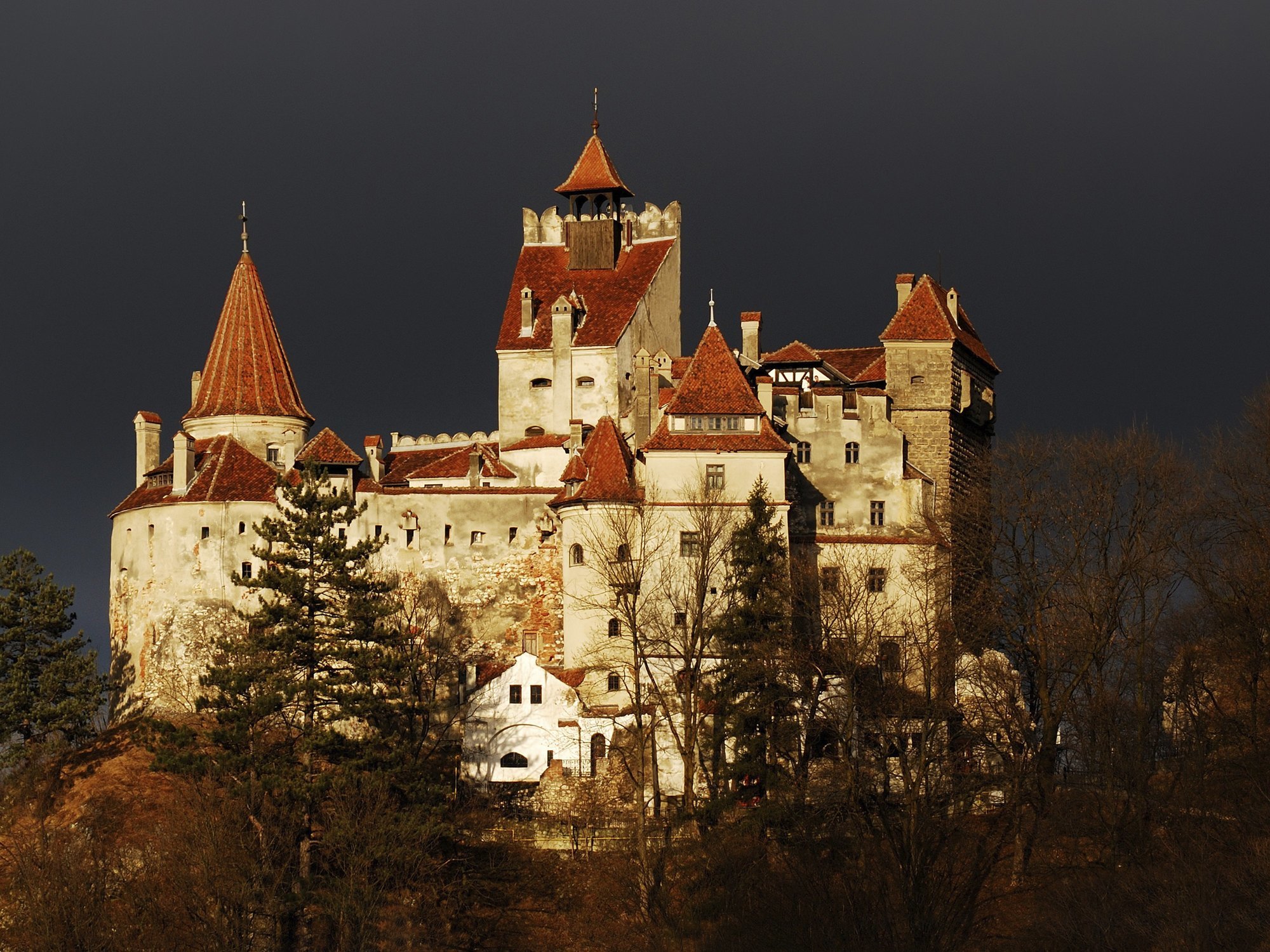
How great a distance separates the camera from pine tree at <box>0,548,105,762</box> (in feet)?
268

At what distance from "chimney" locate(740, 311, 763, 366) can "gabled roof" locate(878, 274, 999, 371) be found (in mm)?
4912

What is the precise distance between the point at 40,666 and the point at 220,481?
8737 millimetres

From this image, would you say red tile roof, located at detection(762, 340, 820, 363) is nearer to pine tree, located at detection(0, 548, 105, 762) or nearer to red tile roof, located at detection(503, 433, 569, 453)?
red tile roof, located at detection(503, 433, 569, 453)

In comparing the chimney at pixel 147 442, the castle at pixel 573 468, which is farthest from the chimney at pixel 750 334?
the chimney at pixel 147 442

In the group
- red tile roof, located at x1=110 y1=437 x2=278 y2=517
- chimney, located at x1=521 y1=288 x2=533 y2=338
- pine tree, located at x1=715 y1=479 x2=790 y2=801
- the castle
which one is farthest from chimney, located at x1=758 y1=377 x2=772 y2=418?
red tile roof, located at x1=110 y1=437 x2=278 y2=517

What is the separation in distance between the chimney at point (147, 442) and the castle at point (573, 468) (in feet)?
0.28

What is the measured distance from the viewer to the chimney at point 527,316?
9256cm

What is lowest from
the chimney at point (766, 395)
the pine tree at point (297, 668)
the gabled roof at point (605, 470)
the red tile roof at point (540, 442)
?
the pine tree at point (297, 668)

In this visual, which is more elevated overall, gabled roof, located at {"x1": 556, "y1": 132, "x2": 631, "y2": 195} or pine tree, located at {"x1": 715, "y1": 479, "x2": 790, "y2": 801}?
gabled roof, located at {"x1": 556, "y1": 132, "x2": 631, "y2": 195}

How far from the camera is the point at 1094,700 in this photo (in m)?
73.8

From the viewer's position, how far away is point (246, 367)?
92750 millimetres

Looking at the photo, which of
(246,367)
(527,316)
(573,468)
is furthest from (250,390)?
(573,468)

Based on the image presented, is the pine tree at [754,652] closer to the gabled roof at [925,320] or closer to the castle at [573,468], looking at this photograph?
the castle at [573,468]

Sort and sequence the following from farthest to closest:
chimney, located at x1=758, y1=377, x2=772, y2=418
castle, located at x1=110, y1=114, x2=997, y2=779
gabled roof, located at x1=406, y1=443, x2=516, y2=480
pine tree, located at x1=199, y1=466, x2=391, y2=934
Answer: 1. gabled roof, located at x1=406, y1=443, x2=516, y2=480
2. chimney, located at x1=758, y1=377, x2=772, y2=418
3. castle, located at x1=110, y1=114, x2=997, y2=779
4. pine tree, located at x1=199, y1=466, x2=391, y2=934
